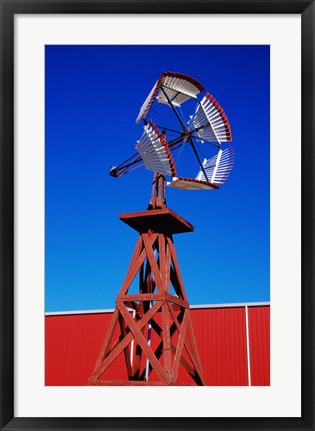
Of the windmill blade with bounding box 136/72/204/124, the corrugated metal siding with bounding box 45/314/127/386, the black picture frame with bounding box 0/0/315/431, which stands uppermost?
the windmill blade with bounding box 136/72/204/124

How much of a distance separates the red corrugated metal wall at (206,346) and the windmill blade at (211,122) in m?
9.45

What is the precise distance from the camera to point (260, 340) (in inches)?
1001

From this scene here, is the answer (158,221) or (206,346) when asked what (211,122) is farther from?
(206,346)

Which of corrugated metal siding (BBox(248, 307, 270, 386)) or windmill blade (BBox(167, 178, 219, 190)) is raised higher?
windmill blade (BBox(167, 178, 219, 190))

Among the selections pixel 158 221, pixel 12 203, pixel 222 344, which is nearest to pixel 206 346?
pixel 222 344

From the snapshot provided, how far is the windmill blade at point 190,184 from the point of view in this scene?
17511 mm

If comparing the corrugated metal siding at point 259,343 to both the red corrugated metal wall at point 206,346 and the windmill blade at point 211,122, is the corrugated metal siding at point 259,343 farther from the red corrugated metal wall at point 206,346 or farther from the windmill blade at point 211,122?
the windmill blade at point 211,122

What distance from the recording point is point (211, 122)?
61.0ft

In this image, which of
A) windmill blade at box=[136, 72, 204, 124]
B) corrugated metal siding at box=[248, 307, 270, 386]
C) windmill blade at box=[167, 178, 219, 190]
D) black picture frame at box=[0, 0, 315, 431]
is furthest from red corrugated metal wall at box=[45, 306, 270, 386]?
black picture frame at box=[0, 0, 315, 431]

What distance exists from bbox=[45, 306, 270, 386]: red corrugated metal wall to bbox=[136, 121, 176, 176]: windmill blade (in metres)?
10.0

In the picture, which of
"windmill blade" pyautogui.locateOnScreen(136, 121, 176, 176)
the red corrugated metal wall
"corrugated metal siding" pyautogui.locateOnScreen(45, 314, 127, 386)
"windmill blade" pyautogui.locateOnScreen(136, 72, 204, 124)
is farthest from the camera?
"corrugated metal siding" pyautogui.locateOnScreen(45, 314, 127, 386)

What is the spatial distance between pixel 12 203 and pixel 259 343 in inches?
655

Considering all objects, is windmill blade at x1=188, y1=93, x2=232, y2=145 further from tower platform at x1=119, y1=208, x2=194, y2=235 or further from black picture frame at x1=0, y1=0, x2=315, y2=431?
black picture frame at x1=0, y1=0, x2=315, y2=431

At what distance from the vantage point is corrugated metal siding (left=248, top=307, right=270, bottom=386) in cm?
2464
